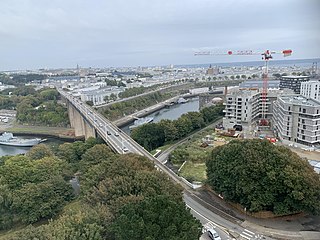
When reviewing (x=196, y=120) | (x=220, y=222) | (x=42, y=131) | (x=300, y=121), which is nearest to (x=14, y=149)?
(x=42, y=131)

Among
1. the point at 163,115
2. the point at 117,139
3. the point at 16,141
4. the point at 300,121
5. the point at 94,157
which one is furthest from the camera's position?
the point at 163,115

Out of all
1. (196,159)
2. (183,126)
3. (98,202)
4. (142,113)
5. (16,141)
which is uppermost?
(98,202)

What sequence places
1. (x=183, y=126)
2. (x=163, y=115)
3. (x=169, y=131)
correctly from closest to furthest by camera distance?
(x=169, y=131), (x=183, y=126), (x=163, y=115)

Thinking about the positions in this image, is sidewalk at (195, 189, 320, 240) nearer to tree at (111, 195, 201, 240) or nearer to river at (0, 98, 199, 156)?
tree at (111, 195, 201, 240)

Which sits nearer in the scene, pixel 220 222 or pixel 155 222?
pixel 155 222

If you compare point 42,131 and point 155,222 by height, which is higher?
point 155,222

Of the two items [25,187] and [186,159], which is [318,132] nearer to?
[186,159]

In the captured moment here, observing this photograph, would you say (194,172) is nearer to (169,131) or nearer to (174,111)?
(169,131)

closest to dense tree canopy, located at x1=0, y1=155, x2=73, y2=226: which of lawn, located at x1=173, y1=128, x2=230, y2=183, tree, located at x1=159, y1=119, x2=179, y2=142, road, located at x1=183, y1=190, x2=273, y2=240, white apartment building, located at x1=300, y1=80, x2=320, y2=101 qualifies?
road, located at x1=183, y1=190, x2=273, y2=240
